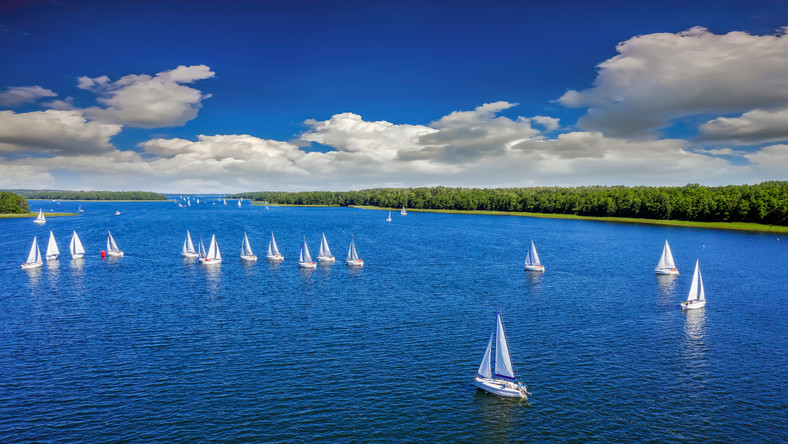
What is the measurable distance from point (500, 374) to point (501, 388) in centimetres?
137

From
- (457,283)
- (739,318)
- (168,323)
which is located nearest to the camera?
(168,323)

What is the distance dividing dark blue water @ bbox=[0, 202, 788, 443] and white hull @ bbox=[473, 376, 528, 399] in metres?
0.90

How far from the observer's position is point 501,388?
4447 centimetres

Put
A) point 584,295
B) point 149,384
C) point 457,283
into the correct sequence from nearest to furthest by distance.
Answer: point 149,384
point 584,295
point 457,283

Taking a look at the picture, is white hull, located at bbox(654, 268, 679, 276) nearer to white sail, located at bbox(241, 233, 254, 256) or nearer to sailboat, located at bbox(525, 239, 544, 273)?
sailboat, located at bbox(525, 239, 544, 273)

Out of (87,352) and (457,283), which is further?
(457,283)

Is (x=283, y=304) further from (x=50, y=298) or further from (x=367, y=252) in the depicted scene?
(x=367, y=252)

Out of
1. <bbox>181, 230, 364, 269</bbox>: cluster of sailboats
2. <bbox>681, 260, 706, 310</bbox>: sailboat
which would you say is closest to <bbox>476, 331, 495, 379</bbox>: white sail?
<bbox>681, 260, 706, 310</bbox>: sailboat

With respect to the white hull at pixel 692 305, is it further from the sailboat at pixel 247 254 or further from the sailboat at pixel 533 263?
the sailboat at pixel 247 254

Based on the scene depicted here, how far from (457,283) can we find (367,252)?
52.5m

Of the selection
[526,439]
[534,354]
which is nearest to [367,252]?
[534,354]

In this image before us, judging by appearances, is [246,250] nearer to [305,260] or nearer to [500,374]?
[305,260]

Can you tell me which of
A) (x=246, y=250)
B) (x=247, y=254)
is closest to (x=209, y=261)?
(x=247, y=254)

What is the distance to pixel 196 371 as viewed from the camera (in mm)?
49406
